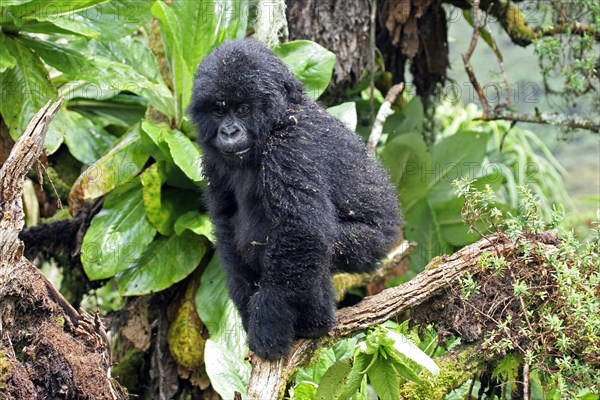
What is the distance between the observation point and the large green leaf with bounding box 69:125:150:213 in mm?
6613

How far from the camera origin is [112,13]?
274 inches

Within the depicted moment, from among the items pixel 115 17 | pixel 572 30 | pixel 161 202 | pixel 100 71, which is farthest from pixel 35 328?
pixel 572 30

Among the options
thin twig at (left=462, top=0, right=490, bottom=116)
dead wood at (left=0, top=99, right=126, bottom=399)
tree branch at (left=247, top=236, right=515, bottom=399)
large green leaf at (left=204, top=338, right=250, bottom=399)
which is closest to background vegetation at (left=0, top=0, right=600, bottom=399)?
large green leaf at (left=204, top=338, right=250, bottom=399)

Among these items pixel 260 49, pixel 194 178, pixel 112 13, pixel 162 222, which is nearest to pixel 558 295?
pixel 260 49

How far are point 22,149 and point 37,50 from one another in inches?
127

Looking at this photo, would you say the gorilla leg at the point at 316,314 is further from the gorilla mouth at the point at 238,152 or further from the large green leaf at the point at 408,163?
the large green leaf at the point at 408,163

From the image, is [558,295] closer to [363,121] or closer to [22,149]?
[22,149]

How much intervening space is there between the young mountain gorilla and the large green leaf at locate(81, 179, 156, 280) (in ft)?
4.88

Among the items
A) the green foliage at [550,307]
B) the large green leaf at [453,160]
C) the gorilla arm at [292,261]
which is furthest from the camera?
the large green leaf at [453,160]

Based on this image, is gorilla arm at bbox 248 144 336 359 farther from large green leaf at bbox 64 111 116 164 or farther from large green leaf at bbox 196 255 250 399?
large green leaf at bbox 64 111 116 164

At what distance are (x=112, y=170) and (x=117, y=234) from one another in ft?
1.96

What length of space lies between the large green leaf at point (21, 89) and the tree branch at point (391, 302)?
11.1 feet

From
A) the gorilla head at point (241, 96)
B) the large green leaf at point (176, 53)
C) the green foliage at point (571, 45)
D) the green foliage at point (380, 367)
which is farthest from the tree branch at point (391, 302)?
the green foliage at point (571, 45)

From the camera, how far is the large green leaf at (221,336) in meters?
5.51
